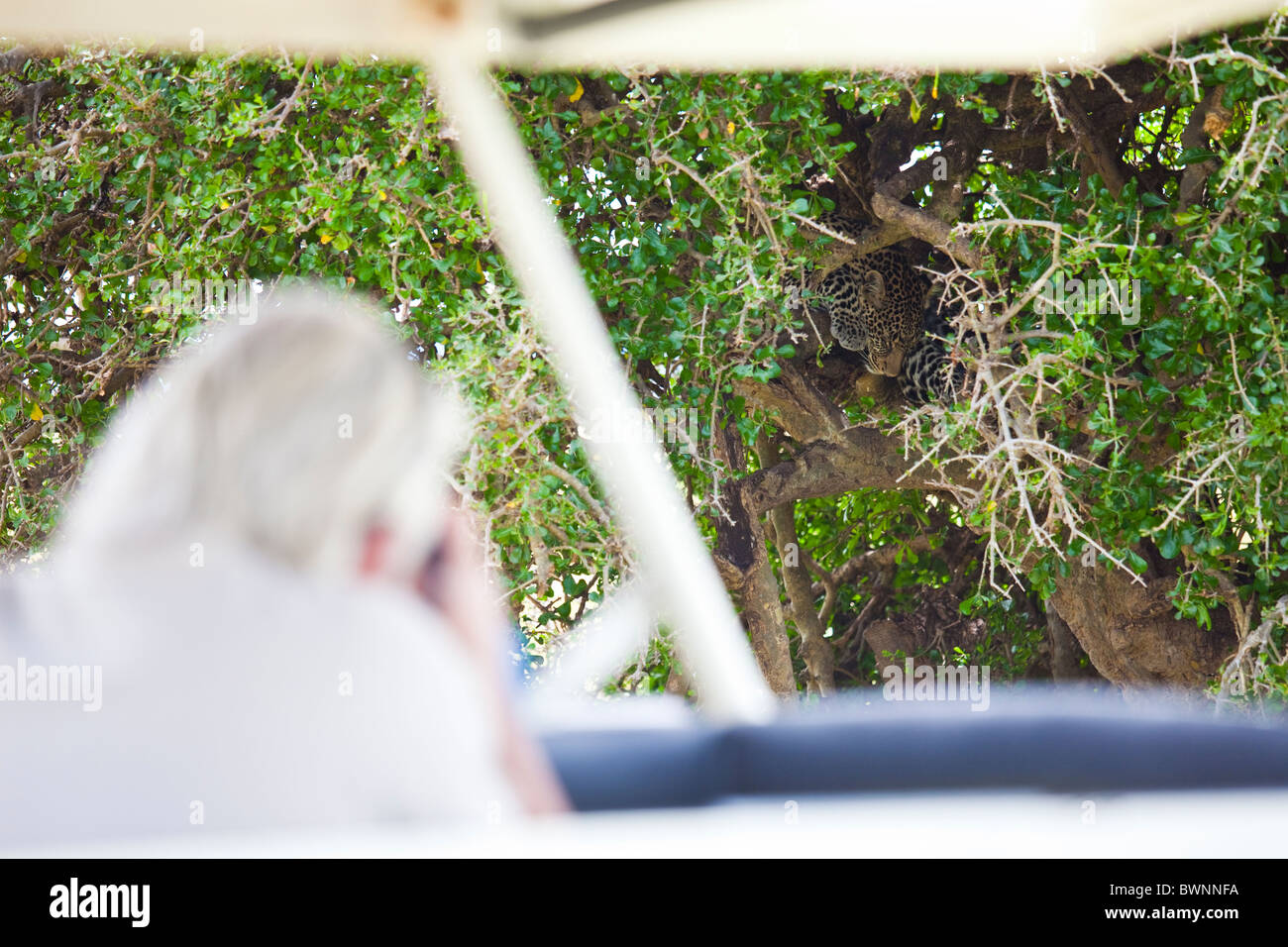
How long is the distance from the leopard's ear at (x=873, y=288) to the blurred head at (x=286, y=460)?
335 centimetres

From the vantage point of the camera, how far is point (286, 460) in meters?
0.81

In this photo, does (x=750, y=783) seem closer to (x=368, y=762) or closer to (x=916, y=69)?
(x=368, y=762)

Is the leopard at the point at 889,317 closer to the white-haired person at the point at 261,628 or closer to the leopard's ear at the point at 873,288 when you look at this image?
the leopard's ear at the point at 873,288

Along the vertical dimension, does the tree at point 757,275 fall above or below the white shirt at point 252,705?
above

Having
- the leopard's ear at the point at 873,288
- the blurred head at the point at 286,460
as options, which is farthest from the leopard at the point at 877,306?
the blurred head at the point at 286,460

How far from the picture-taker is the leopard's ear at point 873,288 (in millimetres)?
4047

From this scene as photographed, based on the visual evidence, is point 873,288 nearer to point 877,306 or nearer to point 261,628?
point 877,306

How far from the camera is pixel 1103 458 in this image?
11.4 feet

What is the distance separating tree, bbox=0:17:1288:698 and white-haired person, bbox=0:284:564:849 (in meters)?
2.02

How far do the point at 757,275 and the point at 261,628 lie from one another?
246cm

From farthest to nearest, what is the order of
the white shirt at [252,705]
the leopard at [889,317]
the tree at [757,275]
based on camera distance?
the leopard at [889,317] → the tree at [757,275] → the white shirt at [252,705]

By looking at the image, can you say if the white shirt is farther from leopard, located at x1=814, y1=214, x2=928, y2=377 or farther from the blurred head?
leopard, located at x1=814, y1=214, x2=928, y2=377

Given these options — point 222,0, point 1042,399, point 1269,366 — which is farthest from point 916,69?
point 222,0

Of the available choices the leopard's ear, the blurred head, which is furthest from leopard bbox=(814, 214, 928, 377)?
the blurred head
